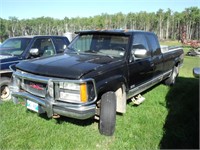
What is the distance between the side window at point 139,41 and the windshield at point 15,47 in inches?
124

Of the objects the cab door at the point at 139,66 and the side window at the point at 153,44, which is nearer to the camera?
the cab door at the point at 139,66

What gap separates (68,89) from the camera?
11.9 ft

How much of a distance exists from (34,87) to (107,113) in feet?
4.67

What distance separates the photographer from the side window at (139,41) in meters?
5.17

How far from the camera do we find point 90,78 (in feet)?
11.9

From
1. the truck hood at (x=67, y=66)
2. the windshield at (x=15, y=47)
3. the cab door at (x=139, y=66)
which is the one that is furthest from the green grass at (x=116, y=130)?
the windshield at (x=15, y=47)

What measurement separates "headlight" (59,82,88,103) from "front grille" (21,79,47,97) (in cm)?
41

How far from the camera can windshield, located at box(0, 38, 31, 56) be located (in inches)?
249

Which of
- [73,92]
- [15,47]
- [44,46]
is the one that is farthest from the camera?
[44,46]

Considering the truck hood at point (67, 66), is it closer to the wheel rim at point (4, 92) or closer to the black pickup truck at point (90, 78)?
the black pickup truck at point (90, 78)

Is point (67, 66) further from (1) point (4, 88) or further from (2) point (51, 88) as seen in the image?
(1) point (4, 88)

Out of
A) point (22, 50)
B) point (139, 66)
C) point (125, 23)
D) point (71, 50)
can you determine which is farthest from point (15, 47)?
point (125, 23)

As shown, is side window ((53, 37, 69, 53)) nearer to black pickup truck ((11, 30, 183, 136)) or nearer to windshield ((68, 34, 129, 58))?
black pickup truck ((11, 30, 183, 136))

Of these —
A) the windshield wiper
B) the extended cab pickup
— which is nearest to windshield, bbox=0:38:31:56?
the extended cab pickup
